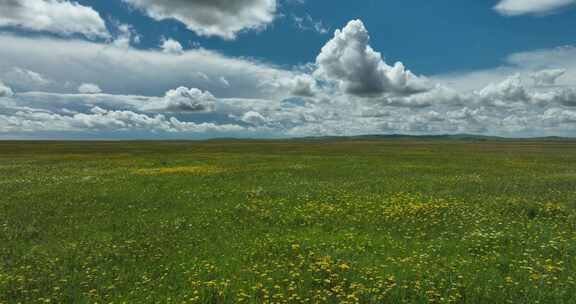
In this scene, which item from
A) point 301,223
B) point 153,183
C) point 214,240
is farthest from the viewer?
point 153,183

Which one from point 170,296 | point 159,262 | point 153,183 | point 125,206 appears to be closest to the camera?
point 170,296

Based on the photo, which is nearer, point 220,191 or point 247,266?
point 247,266

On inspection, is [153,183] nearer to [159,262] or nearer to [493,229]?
[159,262]

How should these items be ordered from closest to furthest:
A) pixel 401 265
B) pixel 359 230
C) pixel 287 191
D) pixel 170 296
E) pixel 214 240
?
pixel 170 296 < pixel 401 265 < pixel 214 240 < pixel 359 230 < pixel 287 191

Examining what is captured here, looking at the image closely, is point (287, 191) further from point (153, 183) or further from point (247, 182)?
point (153, 183)

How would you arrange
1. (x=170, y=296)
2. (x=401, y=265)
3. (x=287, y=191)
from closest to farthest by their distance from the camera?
1. (x=170, y=296)
2. (x=401, y=265)
3. (x=287, y=191)

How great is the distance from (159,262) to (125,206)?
30.7 ft

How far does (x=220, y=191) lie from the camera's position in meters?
22.7

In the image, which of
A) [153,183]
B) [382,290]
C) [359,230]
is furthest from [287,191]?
[382,290]

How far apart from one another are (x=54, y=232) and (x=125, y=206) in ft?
16.1

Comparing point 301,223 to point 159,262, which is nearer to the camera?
point 159,262

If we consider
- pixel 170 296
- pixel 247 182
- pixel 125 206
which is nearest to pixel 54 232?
pixel 125 206

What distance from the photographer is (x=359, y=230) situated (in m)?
13.1

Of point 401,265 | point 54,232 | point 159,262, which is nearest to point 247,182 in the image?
point 54,232
